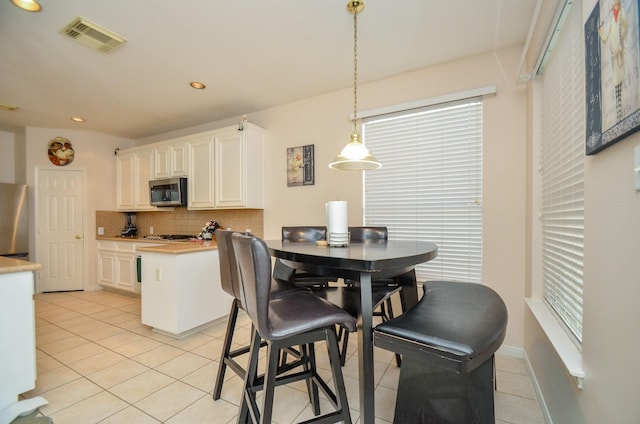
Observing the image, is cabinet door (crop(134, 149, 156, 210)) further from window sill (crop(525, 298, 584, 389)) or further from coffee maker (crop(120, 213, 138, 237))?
window sill (crop(525, 298, 584, 389))

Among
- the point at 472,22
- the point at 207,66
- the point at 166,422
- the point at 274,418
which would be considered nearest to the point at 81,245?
the point at 207,66

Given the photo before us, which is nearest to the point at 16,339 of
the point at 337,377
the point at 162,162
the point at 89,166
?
the point at 337,377

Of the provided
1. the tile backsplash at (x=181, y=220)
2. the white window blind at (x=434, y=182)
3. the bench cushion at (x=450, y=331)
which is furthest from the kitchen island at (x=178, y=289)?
the bench cushion at (x=450, y=331)

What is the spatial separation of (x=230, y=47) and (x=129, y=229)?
13.2 ft

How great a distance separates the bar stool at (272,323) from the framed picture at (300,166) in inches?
83.3

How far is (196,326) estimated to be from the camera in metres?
2.88

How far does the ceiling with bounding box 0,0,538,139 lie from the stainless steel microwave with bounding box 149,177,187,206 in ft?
3.51

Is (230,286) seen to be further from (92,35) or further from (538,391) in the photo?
(92,35)

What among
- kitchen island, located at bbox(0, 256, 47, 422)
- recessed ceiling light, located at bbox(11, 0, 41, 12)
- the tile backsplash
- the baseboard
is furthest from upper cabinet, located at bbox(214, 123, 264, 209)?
the baseboard

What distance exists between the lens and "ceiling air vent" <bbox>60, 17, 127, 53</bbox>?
6.74ft

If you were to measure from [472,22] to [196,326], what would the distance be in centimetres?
363

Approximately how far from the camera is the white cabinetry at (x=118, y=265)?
415cm

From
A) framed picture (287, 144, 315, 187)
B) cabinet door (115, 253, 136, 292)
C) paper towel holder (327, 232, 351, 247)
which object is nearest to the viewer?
paper towel holder (327, 232, 351, 247)

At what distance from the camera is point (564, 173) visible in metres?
1.55
